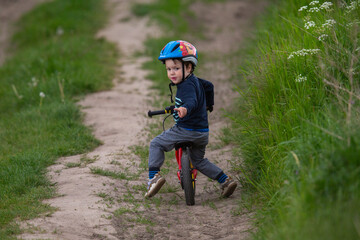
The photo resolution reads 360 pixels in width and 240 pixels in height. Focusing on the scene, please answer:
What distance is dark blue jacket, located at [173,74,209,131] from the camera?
4.64m

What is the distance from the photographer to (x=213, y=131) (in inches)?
265

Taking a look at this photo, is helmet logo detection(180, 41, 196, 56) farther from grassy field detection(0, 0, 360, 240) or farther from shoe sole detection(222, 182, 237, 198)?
shoe sole detection(222, 182, 237, 198)

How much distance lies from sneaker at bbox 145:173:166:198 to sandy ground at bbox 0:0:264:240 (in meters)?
0.12

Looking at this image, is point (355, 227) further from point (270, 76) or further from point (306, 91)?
point (270, 76)

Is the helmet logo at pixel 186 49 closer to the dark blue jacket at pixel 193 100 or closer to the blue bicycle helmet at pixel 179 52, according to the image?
the blue bicycle helmet at pixel 179 52

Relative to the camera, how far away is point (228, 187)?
4.73m

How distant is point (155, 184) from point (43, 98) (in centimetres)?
406

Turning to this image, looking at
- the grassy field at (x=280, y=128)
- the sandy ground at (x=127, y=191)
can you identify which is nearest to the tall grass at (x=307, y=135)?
the grassy field at (x=280, y=128)

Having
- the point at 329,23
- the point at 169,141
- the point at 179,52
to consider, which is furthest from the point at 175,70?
the point at 329,23

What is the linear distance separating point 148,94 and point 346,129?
17.6 feet

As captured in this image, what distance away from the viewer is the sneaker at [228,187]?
4.72 meters

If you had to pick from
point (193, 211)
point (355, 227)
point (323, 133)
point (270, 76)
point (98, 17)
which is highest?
point (98, 17)

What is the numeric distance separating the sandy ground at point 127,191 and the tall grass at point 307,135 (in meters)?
0.44

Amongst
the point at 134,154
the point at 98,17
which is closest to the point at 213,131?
the point at 134,154
